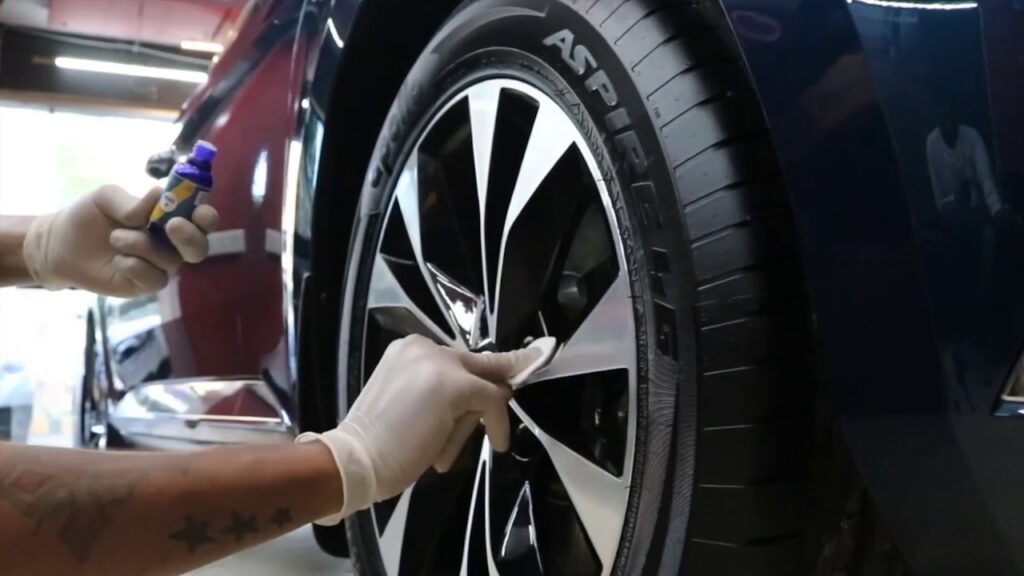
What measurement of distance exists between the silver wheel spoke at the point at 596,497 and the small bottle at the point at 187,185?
59 cm

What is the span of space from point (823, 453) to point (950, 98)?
0.91 ft

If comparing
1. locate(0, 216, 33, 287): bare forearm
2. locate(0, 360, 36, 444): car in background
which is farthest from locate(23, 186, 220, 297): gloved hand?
locate(0, 360, 36, 444): car in background

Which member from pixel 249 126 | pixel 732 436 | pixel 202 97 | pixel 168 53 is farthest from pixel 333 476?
pixel 168 53

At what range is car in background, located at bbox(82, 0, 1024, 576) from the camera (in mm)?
682

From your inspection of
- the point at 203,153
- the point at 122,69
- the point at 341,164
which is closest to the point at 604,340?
the point at 203,153

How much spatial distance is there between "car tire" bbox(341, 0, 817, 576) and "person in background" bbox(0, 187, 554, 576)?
0.21 m

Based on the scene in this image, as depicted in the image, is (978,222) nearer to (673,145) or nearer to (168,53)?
(673,145)

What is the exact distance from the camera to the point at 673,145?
0.78m

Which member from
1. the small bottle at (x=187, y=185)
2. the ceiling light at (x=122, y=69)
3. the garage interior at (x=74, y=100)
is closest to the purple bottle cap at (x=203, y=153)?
the small bottle at (x=187, y=185)

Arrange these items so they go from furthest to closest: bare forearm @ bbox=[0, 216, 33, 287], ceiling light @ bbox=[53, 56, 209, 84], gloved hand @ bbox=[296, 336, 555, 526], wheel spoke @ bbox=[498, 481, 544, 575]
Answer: ceiling light @ bbox=[53, 56, 209, 84] → bare forearm @ bbox=[0, 216, 33, 287] → wheel spoke @ bbox=[498, 481, 544, 575] → gloved hand @ bbox=[296, 336, 555, 526]

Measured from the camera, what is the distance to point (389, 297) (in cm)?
127

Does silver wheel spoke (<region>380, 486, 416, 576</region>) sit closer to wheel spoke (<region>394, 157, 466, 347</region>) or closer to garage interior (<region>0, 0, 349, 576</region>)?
wheel spoke (<region>394, 157, 466, 347</region>)

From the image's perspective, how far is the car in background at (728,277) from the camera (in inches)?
26.8

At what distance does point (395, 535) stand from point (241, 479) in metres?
0.49
